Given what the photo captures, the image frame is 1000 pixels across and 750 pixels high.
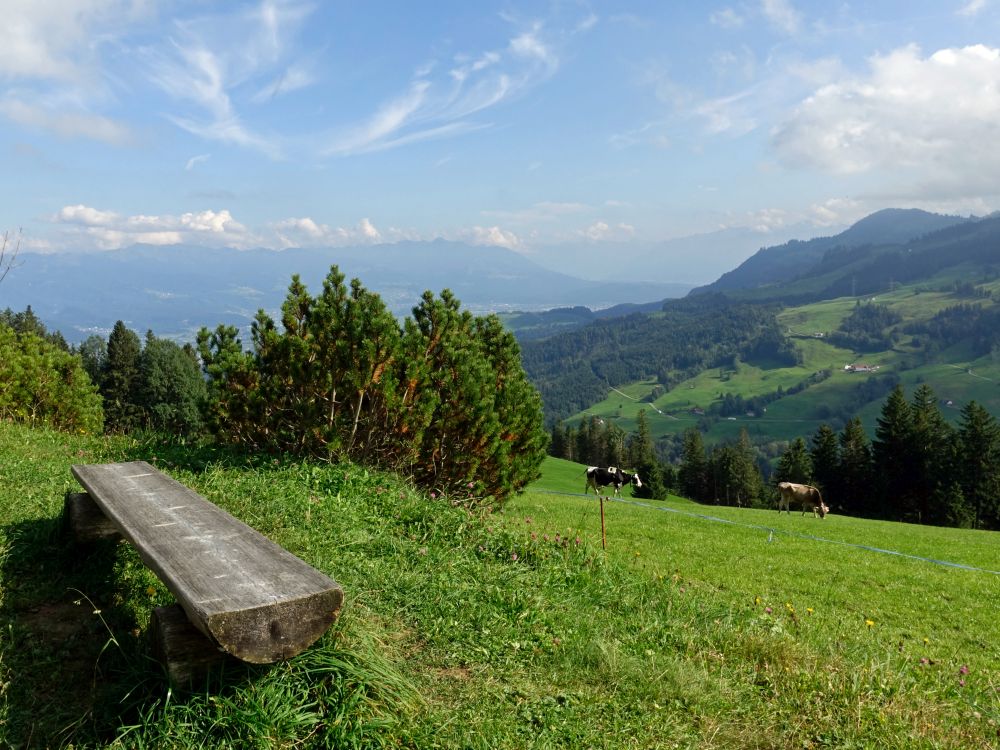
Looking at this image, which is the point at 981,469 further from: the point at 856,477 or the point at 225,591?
the point at 225,591

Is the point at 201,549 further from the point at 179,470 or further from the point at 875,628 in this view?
the point at 875,628

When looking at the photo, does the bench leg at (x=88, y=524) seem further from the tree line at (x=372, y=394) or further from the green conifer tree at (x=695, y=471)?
the green conifer tree at (x=695, y=471)

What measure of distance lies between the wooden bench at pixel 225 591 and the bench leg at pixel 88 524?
102 centimetres

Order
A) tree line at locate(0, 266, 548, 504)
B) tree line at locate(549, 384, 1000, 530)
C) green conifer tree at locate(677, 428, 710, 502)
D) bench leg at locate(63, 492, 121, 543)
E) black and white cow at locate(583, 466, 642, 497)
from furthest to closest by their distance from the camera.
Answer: green conifer tree at locate(677, 428, 710, 502)
tree line at locate(549, 384, 1000, 530)
black and white cow at locate(583, 466, 642, 497)
tree line at locate(0, 266, 548, 504)
bench leg at locate(63, 492, 121, 543)

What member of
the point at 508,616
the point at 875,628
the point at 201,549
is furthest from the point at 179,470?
the point at 875,628

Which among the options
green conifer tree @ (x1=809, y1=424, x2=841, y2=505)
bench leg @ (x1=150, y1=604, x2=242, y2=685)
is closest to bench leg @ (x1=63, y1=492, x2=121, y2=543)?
bench leg @ (x1=150, y1=604, x2=242, y2=685)

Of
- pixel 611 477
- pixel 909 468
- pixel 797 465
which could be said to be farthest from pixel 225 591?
pixel 797 465

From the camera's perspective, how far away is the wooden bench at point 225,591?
340 cm

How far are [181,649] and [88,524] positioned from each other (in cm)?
314

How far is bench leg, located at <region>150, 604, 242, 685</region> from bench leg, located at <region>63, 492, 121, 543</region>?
8.97 ft

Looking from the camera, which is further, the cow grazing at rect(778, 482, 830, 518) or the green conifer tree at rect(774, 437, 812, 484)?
the green conifer tree at rect(774, 437, 812, 484)

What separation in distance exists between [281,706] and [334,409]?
6.93 metres

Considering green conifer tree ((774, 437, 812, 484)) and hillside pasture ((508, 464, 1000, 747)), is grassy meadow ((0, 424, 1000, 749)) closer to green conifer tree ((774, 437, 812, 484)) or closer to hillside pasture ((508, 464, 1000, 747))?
hillside pasture ((508, 464, 1000, 747))

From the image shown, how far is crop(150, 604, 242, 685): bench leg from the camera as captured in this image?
141 inches
